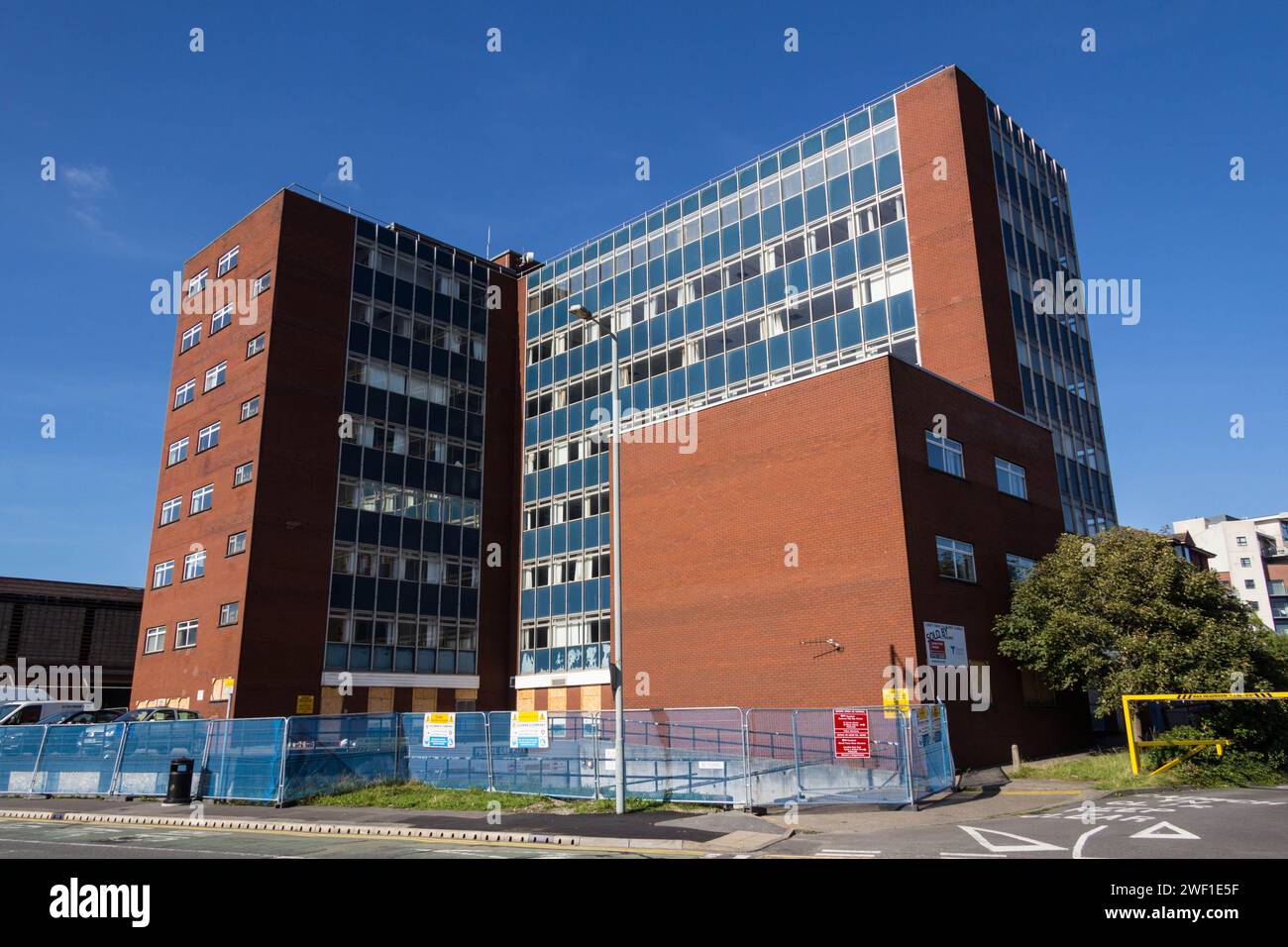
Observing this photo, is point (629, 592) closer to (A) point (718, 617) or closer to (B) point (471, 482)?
(A) point (718, 617)

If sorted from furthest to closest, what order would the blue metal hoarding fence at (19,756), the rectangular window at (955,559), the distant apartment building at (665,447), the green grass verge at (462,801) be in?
the distant apartment building at (665,447) → the rectangular window at (955,559) → the blue metal hoarding fence at (19,756) → the green grass verge at (462,801)

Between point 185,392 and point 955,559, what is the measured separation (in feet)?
141

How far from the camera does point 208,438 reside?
47.6 meters

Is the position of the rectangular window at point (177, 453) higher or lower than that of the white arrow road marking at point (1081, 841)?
higher

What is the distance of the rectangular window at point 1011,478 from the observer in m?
34.8

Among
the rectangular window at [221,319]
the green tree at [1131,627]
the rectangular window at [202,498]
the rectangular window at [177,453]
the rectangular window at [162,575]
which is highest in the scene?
the rectangular window at [221,319]

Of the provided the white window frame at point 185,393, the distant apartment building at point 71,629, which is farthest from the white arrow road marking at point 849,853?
the distant apartment building at point 71,629

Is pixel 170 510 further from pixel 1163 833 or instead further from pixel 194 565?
pixel 1163 833

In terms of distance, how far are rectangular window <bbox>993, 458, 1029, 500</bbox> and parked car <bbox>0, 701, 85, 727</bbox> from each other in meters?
37.5

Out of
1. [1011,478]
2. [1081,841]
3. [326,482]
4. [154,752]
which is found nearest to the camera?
[1081,841]

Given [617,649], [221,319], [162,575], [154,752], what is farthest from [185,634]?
[617,649]

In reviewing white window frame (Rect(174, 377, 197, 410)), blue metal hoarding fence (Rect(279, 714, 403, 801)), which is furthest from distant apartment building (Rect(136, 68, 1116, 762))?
blue metal hoarding fence (Rect(279, 714, 403, 801))

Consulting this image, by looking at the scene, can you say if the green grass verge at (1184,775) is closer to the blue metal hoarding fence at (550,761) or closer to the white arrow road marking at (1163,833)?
the white arrow road marking at (1163,833)

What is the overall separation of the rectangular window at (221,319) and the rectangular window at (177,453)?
6389mm
